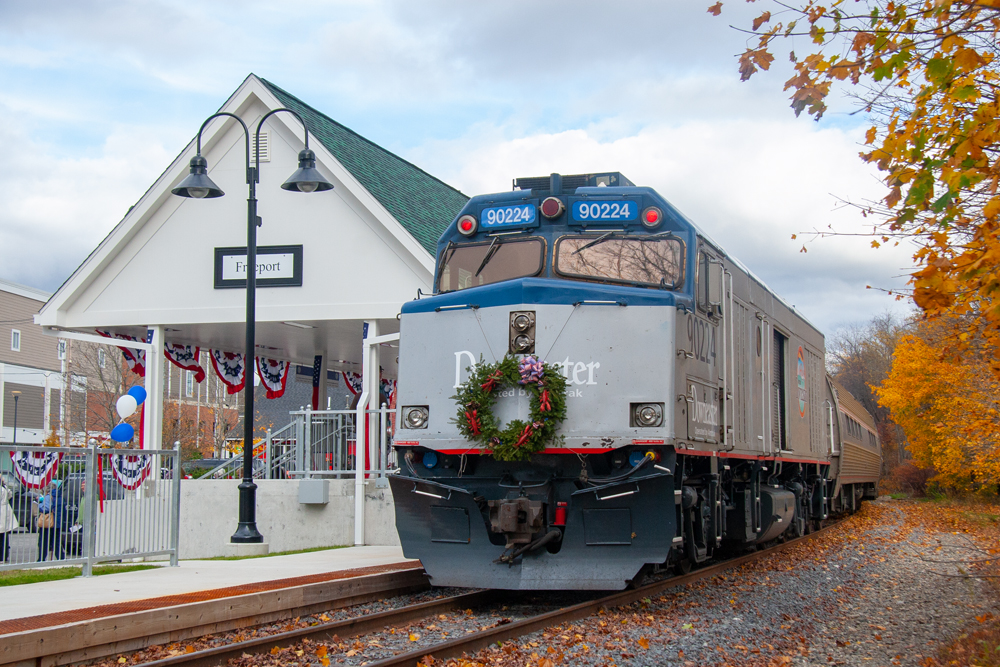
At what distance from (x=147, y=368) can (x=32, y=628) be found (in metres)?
11.5

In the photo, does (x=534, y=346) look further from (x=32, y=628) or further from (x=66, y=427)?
(x=66, y=427)

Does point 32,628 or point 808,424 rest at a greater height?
point 808,424

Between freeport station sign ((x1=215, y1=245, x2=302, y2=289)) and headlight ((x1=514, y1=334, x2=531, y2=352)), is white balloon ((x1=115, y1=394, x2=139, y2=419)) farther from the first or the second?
headlight ((x1=514, y1=334, x2=531, y2=352))

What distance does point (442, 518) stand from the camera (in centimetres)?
916

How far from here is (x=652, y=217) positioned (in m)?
9.65

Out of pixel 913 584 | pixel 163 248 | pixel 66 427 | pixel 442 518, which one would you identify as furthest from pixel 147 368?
pixel 66 427

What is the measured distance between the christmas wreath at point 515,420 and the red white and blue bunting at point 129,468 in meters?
4.68

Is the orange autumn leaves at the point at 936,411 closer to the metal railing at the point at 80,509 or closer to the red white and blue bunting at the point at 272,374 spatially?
the metal railing at the point at 80,509

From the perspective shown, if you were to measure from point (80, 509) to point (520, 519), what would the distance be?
5.65 meters

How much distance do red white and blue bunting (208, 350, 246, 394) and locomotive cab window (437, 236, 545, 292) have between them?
1103cm

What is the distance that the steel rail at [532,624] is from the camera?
6.54 metres

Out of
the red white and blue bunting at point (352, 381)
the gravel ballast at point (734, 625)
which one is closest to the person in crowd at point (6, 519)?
the gravel ballast at point (734, 625)

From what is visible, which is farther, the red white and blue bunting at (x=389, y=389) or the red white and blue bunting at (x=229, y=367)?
the red white and blue bunting at (x=389, y=389)

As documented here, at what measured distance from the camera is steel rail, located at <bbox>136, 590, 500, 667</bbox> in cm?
639
